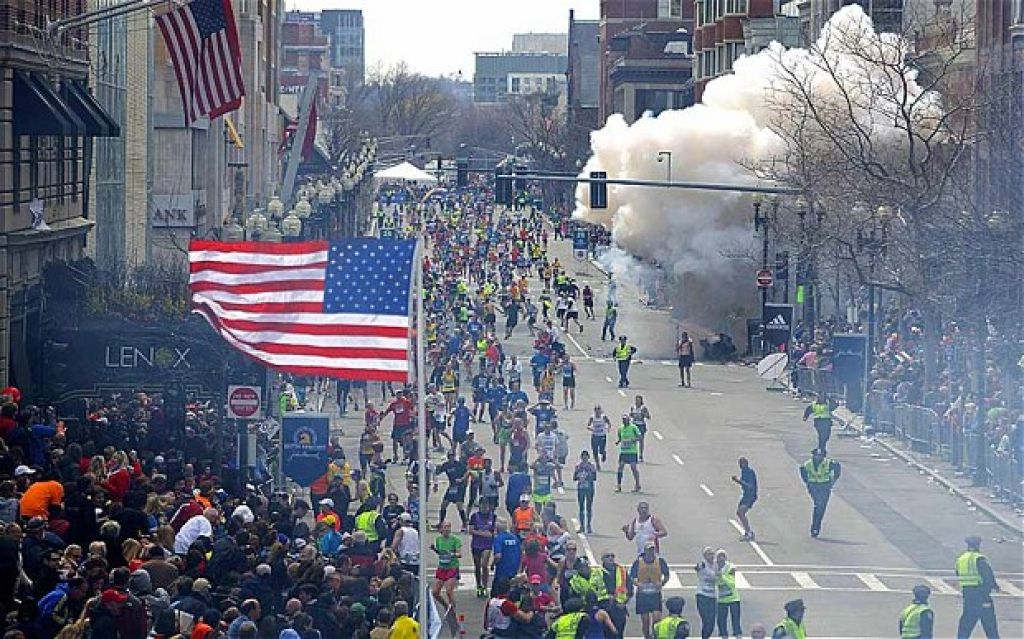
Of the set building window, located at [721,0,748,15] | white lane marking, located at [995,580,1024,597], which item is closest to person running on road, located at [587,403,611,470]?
white lane marking, located at [995,580,1024,597]

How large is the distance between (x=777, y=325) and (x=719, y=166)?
22.5 meters

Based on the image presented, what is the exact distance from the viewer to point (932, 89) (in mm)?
50969

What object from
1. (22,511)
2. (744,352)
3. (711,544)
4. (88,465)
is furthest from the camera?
Answer: (744,352)

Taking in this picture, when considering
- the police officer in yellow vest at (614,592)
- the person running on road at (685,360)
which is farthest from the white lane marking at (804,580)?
the person running on road at (685,360)

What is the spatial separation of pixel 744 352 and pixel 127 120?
18.7 m

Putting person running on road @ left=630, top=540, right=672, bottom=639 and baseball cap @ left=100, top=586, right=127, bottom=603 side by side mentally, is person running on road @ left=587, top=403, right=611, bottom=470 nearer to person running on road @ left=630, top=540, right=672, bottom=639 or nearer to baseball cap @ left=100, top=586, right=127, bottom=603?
person running on road @ left=630, top=540, right=672, bottom=639

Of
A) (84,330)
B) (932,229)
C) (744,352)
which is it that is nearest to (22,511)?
(84,330)

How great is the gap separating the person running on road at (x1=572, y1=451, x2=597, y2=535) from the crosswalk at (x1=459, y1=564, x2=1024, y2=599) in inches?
95.0

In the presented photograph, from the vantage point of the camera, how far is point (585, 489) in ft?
89.0

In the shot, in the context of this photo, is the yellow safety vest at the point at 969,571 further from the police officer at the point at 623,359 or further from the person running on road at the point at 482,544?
the police officer at the point at 623,359

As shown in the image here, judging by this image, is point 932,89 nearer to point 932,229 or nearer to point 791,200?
point 791,200

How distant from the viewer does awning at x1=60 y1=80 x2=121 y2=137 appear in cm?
3075

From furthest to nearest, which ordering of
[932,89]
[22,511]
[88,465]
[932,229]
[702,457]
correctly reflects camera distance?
[932,89], [932,229], [702,457], [88,465], [22,511]

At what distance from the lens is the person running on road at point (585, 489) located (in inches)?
1062
